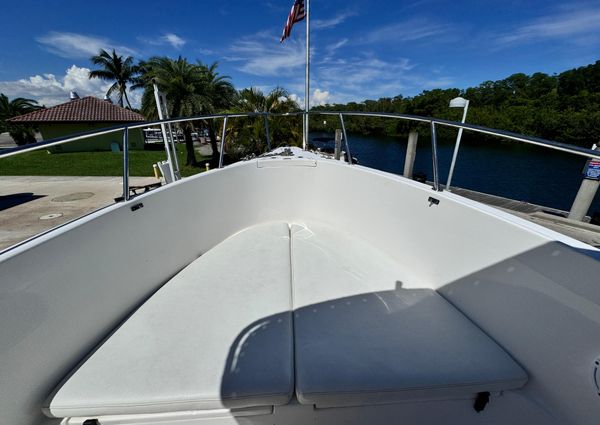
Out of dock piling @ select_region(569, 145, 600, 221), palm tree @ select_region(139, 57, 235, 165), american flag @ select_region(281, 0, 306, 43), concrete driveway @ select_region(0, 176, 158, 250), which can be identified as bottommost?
concrete driveway @ select_region(0, 176, 158, 250)

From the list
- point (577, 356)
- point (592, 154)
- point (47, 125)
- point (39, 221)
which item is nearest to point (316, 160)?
point (592, 154)

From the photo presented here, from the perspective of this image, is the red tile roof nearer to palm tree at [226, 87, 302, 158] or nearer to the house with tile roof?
the house with tile roof

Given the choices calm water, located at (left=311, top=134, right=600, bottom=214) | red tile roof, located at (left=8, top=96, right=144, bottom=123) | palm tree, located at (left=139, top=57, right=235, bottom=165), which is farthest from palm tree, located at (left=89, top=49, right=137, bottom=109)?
calm water, located at (left=311, top=134, right=600, bottom=214)

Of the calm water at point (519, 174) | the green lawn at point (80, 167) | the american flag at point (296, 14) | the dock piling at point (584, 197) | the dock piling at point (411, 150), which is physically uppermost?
the american flag at point (296, 14)

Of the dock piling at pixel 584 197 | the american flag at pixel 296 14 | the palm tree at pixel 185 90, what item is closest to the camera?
the dock piling at pixel 584 197

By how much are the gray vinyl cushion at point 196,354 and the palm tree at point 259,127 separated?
870cm

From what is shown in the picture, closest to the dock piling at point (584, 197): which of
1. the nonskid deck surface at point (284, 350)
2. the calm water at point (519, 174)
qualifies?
the nonskid deck surface at point (284, 350)

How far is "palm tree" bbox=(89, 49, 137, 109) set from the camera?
72.5 feet

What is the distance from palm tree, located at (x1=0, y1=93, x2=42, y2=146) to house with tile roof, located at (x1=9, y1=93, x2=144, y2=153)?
329 centimetres

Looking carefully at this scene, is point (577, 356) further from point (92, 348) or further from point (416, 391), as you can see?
point (92, 348)

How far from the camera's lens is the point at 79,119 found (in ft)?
53.9

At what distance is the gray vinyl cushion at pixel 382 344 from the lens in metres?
0.94

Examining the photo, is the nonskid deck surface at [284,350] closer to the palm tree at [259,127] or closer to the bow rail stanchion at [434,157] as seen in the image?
the bow rail stanchion at [434,157]

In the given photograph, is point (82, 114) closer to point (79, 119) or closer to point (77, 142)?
point (79, 119)
